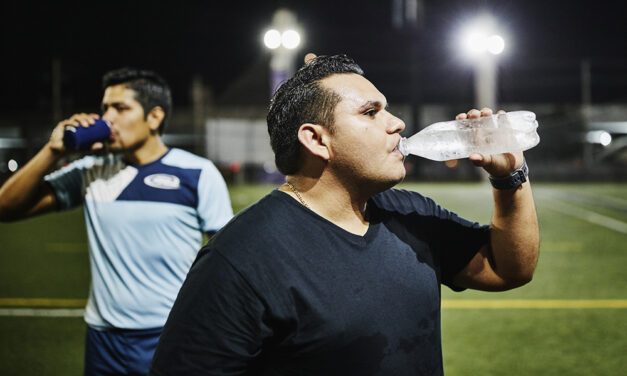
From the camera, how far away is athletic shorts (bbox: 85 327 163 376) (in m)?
2.59

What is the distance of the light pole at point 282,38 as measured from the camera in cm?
1595

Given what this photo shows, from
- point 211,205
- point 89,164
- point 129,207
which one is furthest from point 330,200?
point 89,164

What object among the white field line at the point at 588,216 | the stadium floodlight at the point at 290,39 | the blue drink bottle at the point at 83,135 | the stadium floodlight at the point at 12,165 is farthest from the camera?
the stadium floodlight at the point at 12,165

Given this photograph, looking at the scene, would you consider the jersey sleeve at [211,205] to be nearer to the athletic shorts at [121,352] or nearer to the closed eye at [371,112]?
the athletic shorts at [121,352]

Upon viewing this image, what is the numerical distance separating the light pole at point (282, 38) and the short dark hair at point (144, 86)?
1309cm

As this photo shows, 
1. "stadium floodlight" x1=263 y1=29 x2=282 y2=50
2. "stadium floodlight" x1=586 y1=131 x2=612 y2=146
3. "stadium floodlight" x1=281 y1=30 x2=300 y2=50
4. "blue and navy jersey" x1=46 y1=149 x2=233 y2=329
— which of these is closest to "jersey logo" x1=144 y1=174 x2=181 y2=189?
"blue and navy jersey" x1=46 y1=149 x2=233 y2=329

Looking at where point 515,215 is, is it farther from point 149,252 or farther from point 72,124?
point 72,124

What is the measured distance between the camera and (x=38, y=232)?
1240 centimetres

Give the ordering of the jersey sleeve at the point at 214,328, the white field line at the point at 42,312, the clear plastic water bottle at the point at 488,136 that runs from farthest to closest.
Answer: the white field line at the point at 42,312, the clear plastic water bottle at the point at 488,136, the jersey sleeve at the point at 214,328

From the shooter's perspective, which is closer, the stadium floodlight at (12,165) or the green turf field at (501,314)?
the green turf field at (501,314)

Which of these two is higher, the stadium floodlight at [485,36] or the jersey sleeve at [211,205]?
the stadium floodlight at [485,36]

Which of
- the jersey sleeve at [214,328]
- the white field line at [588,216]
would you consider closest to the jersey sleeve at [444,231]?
the jersey sleeve at [214,328]

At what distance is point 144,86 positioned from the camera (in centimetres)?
297

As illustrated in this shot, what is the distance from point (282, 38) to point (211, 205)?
547 inches
